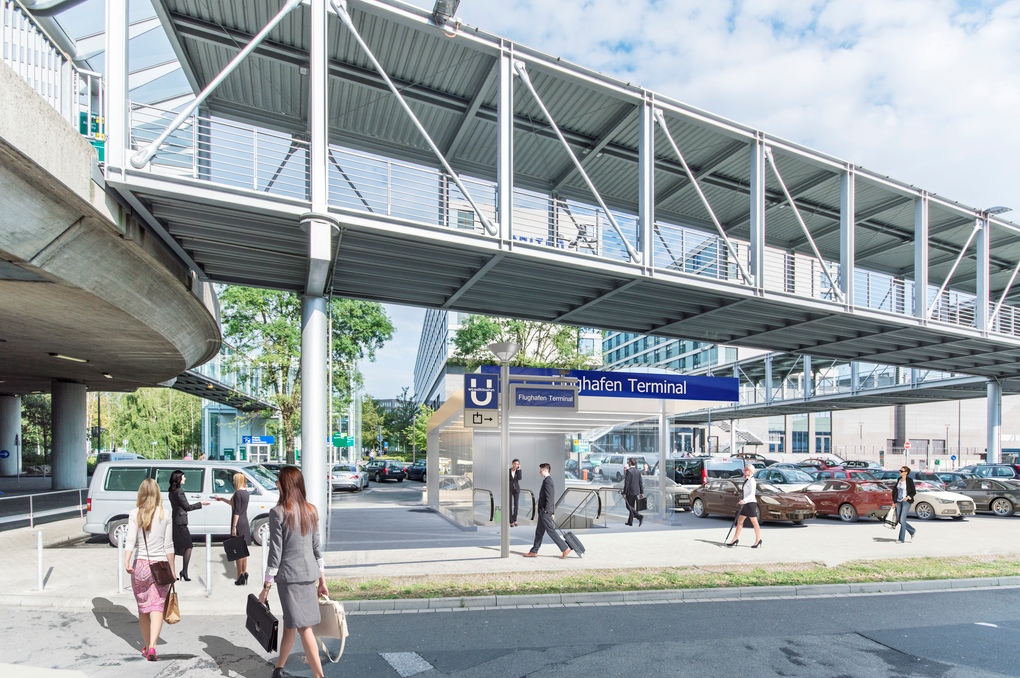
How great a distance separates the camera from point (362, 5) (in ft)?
39.8

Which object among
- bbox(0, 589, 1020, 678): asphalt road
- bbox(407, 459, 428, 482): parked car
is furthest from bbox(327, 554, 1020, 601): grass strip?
bbox(407, 459, 428, 482): parked car

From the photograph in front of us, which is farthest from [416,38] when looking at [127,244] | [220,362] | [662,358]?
[662,358]

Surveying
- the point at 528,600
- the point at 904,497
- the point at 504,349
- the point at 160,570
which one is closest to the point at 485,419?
the point at 504,349

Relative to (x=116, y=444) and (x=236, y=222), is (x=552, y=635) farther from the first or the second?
(x=116, y=444)

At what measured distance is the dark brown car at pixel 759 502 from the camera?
18984 millimetres

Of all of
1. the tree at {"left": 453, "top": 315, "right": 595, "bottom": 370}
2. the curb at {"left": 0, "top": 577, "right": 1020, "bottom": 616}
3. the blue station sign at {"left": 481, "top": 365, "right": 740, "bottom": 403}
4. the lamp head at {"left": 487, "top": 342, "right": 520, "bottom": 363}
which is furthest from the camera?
the tree at {"left": 453, "top": 315, "right": 595, "bottom": 370}

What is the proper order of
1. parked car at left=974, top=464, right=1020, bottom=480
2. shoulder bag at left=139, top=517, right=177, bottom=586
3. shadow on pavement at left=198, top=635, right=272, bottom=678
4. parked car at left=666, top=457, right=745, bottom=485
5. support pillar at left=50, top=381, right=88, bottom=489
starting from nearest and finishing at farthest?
1. shadow on pavement at left=198, top=635, right=272, bottom=678
2. shoulder bag at left=139, top=517, right=177, bottom=586
3. parked car at left=974, top=464, right=1020, bottom=480
4. support pillar at left=50, top=381, right=88, bottom=489
5. parked car at left=666, top=457, right=745, bottom=485

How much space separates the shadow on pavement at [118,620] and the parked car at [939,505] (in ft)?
66.7

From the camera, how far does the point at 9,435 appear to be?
1697 inches

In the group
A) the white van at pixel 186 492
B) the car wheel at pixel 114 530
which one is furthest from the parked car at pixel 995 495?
the car wheel at pixel 114 530

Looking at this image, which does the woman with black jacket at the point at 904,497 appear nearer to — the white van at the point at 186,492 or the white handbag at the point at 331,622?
the white van at the point at 186,492

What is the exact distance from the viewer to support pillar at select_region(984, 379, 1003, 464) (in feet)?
117

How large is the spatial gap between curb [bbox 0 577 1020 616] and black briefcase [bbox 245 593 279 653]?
316cm

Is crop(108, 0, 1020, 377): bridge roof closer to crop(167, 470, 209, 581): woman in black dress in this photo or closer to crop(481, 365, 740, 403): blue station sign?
crop(481, 365, 740, 403): blue station sign
